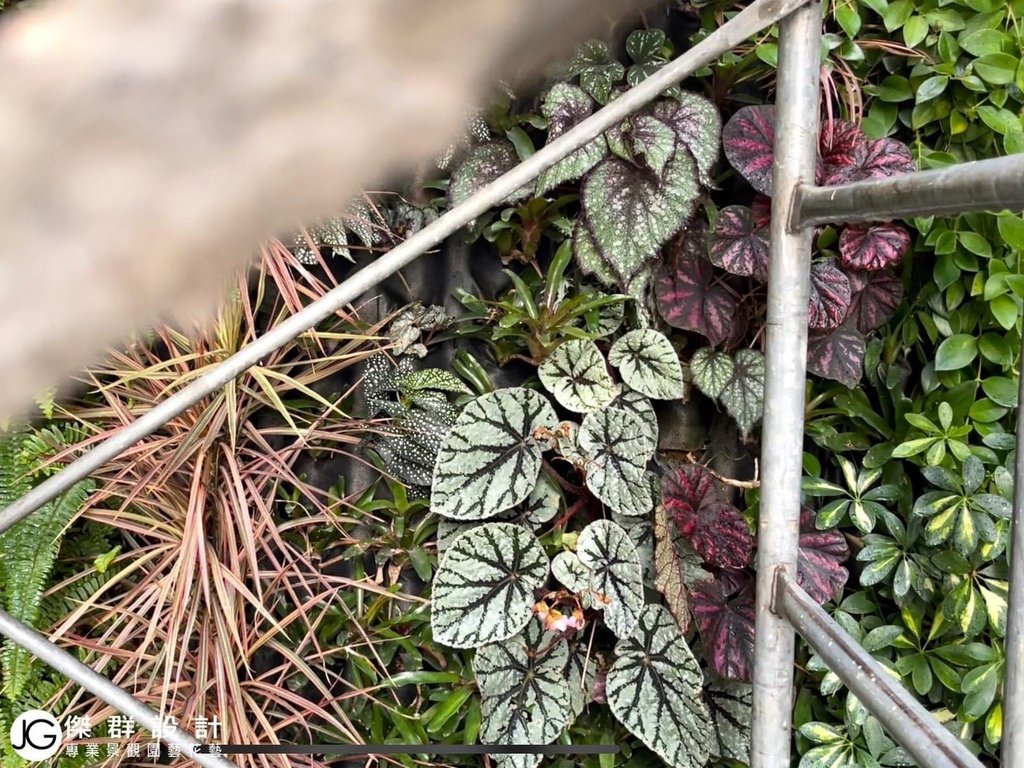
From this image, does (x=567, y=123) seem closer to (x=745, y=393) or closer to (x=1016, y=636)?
(x=745, y=393)

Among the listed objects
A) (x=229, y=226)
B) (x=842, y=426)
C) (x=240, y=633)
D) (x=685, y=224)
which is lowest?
(x=240, y=633)

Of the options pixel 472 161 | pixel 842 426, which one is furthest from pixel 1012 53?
pixel 472 161

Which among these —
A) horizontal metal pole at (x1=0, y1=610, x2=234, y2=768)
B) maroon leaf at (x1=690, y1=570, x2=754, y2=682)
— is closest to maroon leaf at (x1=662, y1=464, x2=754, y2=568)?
maroon leaf at (x1=690, y1=570, x2=754, y2=682)

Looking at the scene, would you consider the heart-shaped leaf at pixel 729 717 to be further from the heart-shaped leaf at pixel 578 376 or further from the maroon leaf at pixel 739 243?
the maroon leaf at pixel 739 243

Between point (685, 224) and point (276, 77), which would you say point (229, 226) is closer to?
point (276, 77)

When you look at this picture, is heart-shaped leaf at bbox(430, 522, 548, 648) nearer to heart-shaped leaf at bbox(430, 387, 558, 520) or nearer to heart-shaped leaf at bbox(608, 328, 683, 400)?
heart-shaped leaf at bbox(430, 387, 558, 520)

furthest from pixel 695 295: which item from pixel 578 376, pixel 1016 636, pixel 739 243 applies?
pixel 1016 636

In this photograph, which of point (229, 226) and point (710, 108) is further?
point (710, 108)

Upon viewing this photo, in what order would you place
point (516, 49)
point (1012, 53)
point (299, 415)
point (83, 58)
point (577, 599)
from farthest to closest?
point (299, 415) < point (577, 599) < point (1012, 53) < point (516, 49) < point (83, 58)
